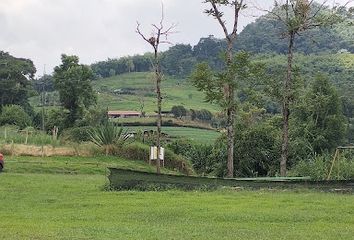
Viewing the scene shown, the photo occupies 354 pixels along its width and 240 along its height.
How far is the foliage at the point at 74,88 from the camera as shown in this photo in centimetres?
5400

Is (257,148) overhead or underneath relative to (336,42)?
underneath

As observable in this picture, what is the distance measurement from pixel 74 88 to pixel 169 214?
42091mm

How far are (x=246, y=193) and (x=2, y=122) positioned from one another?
49.6 metres

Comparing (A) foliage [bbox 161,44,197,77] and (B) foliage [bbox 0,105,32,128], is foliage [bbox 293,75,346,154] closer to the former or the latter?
(B) foliage [bbox 0,105,32,128]

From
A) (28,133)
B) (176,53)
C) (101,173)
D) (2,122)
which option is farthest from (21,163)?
(176,53)

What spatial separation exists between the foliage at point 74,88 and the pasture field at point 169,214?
32958 mm

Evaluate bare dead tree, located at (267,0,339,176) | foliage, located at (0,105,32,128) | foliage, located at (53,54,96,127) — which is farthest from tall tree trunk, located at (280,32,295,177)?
foliage, located at (0,105,32,128)

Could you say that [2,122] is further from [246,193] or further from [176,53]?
[176,53]

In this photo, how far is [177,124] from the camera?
274ft

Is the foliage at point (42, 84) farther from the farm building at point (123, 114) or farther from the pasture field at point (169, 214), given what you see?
the pasture field at point (169, 214)

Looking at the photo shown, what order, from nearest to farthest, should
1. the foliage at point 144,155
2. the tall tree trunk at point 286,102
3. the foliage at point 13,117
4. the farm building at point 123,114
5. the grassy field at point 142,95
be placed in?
the tall tree trunk at point 286,102, the foliage at point 144,155, the foliage at point 13,117, the farm building at point 123,114, the grassy field at point 142,95

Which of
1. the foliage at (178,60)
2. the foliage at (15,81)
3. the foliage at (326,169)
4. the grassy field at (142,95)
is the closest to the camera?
the foliage at (326,169)

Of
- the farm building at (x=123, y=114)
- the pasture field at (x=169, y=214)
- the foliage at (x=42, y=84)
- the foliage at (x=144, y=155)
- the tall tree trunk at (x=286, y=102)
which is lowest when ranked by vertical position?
the foliage at (x=144, y=155)

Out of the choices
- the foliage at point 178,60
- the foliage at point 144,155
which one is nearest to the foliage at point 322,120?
the foliage at point 144,155
